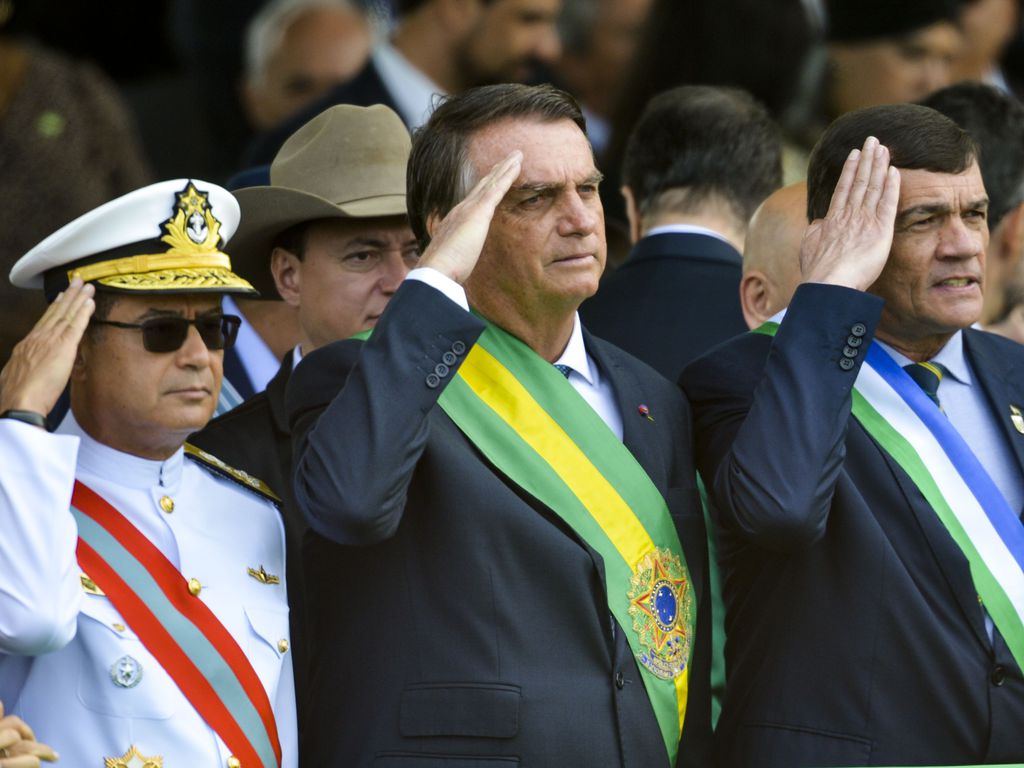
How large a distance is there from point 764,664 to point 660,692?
0.28m

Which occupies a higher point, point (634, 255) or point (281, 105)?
point (281, 105)

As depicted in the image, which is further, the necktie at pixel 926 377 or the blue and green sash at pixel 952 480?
the necktie at pixel 926 377

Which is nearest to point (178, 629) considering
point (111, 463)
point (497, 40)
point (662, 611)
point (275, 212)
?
point (111, 463)

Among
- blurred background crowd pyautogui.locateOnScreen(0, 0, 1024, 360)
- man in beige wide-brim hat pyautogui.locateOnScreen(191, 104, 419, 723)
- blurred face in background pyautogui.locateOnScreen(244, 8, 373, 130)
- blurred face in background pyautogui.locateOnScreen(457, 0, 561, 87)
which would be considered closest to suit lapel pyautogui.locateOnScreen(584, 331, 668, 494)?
man in beige wide-brim hat pyautogui.locateOnScreen(191, 104, 419, 723)

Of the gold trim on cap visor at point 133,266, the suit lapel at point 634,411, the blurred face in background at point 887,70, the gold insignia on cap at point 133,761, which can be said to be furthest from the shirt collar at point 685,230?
the gold insignia on cap at point 133,761

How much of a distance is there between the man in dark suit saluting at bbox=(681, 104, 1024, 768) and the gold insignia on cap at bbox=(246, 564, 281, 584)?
0.87 m

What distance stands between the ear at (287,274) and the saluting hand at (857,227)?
143 centimetres

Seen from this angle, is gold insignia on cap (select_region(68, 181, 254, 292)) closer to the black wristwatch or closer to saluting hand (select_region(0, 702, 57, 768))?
the black wristwatch

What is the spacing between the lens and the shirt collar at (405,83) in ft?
24.0

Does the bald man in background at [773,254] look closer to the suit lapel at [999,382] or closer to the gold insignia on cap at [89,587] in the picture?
the suit lapel at [999,382]

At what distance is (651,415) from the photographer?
4.38m

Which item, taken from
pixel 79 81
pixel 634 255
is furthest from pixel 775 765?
pixel 79 81

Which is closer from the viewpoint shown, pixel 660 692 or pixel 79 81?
pixel 660 692

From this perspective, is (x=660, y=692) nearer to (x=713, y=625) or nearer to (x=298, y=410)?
(x=713, y=625)
